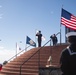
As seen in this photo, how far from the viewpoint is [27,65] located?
16.7m

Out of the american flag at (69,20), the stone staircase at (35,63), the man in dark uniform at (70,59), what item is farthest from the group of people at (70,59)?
the stone staircase at (35,63)

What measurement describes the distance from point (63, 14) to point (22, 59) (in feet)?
17.8

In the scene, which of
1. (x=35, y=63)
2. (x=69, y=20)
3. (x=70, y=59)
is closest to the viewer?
→ (x=70, y=59)

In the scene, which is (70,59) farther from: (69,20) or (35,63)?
(35,63)

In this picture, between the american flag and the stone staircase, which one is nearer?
the american flag

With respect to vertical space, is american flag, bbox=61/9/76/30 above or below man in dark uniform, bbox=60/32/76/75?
above

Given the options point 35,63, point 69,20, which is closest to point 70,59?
point 69,20

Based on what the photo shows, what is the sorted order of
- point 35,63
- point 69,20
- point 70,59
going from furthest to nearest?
point 35,63
point 69,20
point 70,59

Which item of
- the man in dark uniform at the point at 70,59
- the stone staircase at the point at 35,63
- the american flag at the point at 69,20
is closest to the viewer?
the man in dark uniform at the point at 70,59

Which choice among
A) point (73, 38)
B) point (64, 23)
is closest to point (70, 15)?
point (64, 23)

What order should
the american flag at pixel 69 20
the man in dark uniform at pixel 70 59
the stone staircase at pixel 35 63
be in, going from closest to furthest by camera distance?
1. the man in dark uniform at pixel 70 59
2. the american flag at pixel 69 20
3. the stone staircase at pixel 35 63

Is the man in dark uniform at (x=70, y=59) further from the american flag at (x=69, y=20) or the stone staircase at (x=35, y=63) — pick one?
the stone staircase at (x=35, y=63)

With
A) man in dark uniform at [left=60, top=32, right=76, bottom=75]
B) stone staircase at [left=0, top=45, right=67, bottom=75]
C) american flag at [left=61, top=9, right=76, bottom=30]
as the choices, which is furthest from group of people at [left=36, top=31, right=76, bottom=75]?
stone staircase at [left=0, top=45, right=67, bottom=75]

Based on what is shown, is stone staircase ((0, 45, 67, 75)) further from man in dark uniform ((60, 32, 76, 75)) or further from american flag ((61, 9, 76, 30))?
man in dark uniform ((60, 32, 76, 75))
